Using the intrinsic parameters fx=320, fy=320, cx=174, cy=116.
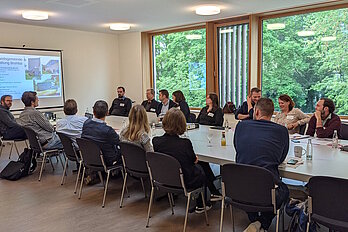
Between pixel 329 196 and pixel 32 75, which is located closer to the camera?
pixel 329 196

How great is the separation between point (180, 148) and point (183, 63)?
5772mm

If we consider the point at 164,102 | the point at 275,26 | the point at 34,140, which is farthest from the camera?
Answer: the point at 275,26

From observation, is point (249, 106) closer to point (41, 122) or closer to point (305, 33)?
point (305, 33)

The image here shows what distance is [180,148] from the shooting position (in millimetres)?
2936

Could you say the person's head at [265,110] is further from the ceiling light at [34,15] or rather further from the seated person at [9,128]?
the ceiling light at [34,15]

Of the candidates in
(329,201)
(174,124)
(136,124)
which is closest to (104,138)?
(136,124)

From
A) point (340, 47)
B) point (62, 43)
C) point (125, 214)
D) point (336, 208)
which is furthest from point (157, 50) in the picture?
point (336, 208)

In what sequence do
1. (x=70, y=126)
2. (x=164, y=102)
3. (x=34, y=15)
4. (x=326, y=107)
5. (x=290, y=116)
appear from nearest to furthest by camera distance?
(x=326, y=107) < (x=70, y=126) < (x=290, y=116) < (x=34, y=15) < (x=164, y=102)

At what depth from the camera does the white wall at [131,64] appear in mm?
9031

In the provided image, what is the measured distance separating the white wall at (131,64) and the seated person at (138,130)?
5.63 m

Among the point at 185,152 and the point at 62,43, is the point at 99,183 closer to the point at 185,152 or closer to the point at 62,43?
the point at 185,152

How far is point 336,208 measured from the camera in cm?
209

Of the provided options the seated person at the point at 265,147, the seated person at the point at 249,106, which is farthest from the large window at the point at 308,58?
the seated person at the point at 265,147

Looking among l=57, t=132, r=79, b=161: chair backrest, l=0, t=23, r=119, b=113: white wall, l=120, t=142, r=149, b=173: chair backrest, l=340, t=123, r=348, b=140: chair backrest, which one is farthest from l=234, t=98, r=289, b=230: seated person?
l=0, t=23, r=119, b=113: white wall
